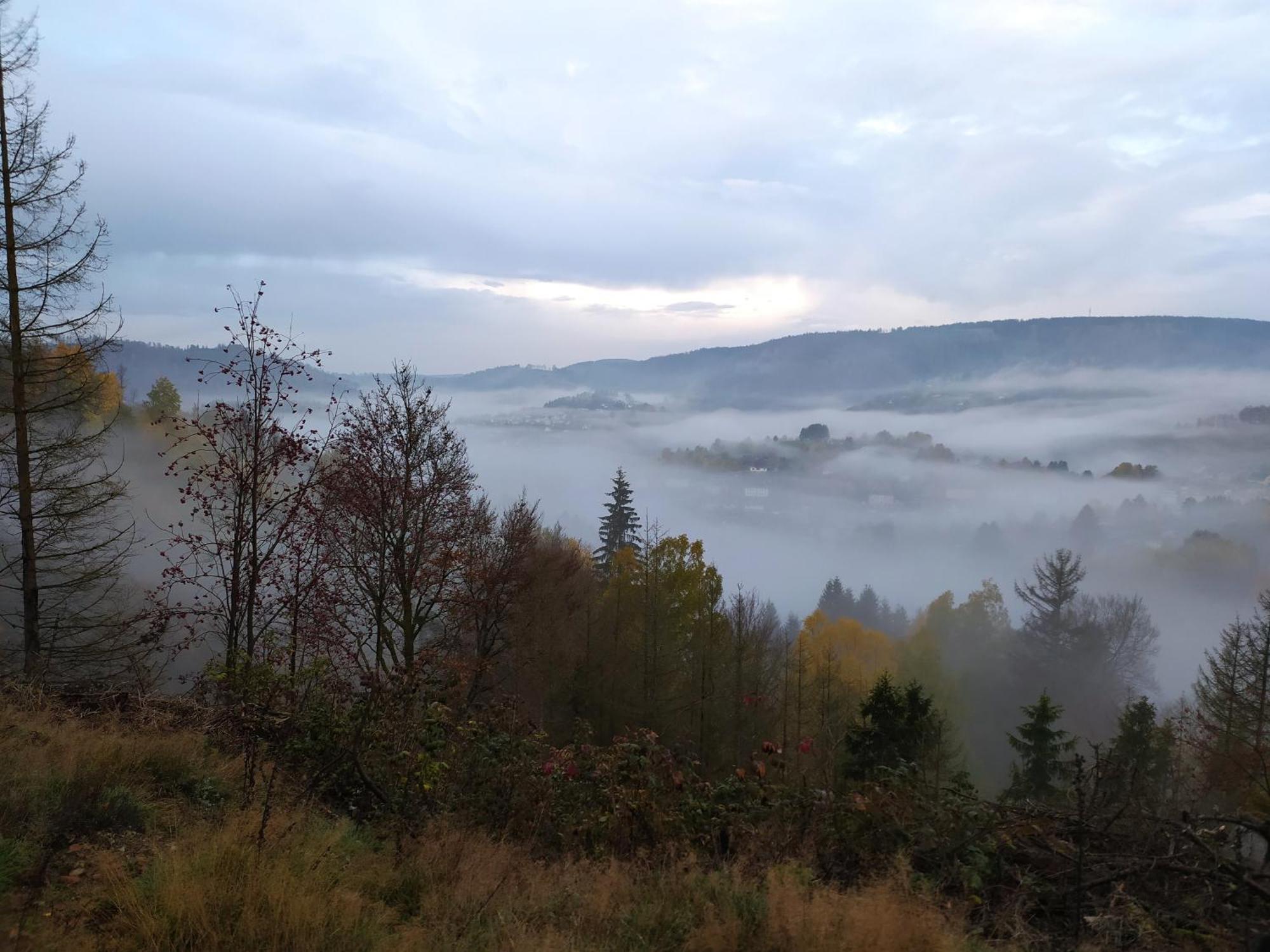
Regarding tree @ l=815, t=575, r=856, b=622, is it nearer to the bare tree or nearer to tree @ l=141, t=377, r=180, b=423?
tree @ l=141, t=377, r=180, b=423

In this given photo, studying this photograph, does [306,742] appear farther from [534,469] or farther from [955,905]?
[534,469]

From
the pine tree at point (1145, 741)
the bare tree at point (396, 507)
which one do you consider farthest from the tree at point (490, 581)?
the pine tree at point (1145, 741)

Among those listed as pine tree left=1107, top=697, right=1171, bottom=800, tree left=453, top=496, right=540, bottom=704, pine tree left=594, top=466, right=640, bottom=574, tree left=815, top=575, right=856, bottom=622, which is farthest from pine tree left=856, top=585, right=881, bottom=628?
tree left=453, top=496, right=540, bottom=704

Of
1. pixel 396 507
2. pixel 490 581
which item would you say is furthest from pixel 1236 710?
pixel 396 507

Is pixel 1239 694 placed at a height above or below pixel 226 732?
below

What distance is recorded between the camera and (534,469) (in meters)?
173

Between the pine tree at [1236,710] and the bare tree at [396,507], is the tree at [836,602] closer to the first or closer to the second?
the pine tree at [1236,710]

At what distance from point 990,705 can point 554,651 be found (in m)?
32.9

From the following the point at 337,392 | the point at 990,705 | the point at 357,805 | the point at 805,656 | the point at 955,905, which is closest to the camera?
the point at 955,905

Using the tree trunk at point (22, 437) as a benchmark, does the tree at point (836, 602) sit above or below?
below

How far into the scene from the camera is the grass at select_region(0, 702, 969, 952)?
381 cm

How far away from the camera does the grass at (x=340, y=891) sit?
12.5 ft

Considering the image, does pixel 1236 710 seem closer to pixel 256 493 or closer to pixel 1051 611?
pixel 1051 611

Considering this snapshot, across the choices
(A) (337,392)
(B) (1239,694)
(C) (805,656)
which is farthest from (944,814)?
(C) (805,656)
